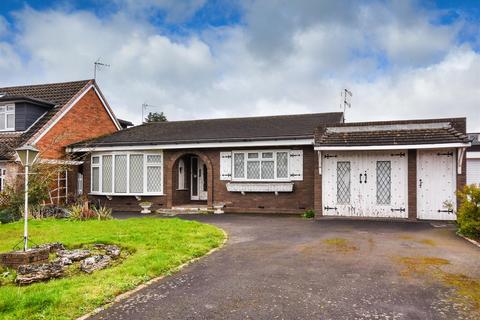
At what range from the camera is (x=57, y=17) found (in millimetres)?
12742

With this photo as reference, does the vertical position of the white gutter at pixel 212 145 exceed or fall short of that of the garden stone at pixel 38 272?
it exceeds it

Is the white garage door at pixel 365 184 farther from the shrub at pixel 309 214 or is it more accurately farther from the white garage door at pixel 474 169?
the white garage door at pixel 474 169

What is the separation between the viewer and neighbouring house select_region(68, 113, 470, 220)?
43.4ft

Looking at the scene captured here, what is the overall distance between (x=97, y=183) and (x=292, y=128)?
10060 millimetres

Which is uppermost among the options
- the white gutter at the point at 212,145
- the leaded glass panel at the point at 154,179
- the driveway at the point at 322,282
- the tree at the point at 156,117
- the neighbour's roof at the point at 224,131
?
the tree at the point at 156,117

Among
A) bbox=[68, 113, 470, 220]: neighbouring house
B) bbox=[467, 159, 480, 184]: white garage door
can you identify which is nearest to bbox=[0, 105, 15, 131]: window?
bbox=[68, 113, 470, 220]: neighbouring house

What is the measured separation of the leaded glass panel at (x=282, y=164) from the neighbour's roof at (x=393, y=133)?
238cm

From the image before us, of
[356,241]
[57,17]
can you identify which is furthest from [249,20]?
[356,241]

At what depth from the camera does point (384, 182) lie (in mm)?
13695

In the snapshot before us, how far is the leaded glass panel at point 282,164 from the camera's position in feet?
53.3

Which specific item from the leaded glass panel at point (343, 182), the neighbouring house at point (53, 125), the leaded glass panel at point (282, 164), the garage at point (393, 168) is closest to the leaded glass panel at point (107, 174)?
the neighbouring house at point (53, 125)

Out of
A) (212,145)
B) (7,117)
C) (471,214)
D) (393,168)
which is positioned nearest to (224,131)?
(212,145)

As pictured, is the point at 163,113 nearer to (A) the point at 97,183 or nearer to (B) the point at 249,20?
(A) the point at 97,183

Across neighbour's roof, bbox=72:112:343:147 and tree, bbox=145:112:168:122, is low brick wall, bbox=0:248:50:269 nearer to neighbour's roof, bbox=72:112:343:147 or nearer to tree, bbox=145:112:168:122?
neighbour's roof, bbox=72:112:343:147
